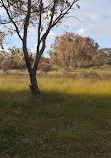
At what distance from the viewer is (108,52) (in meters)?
56.2

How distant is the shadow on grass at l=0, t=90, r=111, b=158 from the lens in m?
3.25

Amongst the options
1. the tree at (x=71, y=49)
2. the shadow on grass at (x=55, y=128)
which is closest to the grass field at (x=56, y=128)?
the shadow on grass at (x=55, y=128)

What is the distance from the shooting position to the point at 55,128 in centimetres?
434

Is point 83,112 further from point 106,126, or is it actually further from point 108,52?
point 108,52

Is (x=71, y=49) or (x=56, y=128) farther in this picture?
(x=71, y=49)

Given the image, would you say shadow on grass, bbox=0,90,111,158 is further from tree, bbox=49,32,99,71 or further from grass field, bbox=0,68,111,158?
tree, bbox=49,32,99,71

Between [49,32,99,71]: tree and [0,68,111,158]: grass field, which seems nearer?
[0,68,111,158]: grass field

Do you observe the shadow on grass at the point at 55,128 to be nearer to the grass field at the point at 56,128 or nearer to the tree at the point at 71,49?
the grass field at the point at 56,128

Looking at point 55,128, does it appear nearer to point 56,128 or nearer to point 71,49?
point 56,128

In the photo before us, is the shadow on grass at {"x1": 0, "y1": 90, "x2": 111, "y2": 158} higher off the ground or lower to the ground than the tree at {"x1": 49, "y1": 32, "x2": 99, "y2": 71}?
lower

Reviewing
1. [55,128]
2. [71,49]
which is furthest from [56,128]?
[71,49]

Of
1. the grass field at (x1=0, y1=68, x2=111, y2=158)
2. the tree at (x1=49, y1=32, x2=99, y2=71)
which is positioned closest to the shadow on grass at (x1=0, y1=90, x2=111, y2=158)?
the grass field at (x1=0, y1=68, x2=111, y2=158)

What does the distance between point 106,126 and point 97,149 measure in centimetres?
131

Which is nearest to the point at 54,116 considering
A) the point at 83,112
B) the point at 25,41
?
the point at 83,112
